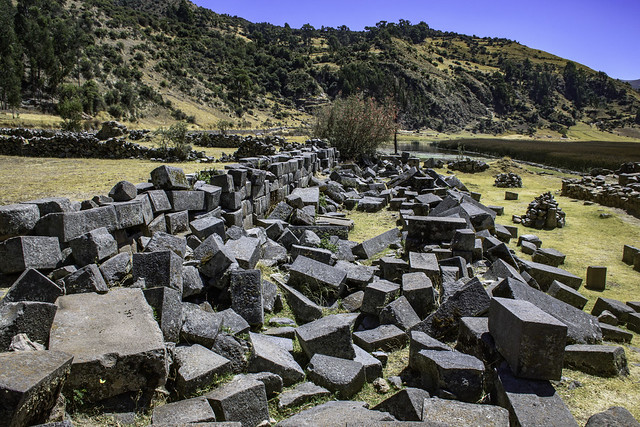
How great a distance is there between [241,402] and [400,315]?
271 centimetres

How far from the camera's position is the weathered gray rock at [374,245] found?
8.74 m

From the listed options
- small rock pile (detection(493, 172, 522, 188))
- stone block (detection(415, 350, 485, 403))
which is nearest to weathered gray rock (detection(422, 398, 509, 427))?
stone block (detection(415, 350, 485, 403))

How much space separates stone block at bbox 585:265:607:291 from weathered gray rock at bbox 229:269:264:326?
7323mm

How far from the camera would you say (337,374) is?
4.23 metres

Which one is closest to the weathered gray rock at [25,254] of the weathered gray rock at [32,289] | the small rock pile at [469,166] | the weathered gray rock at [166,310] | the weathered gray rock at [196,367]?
the weathered gray rock at [32,289]

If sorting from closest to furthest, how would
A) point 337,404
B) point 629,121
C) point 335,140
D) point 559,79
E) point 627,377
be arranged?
1. point 337,404
2. point 627,377
3. point 335,140
4. point 629,121
5. point 559,79

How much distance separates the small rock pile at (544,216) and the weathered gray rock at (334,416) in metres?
12.3

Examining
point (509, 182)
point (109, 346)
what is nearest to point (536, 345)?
point (109, 346)

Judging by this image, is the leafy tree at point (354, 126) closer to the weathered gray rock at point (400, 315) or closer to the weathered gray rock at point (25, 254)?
the weathered gray rock at point (400, 315)

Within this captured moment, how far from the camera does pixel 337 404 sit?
3744 mm

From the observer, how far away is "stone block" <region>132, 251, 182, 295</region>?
4750 millimetres

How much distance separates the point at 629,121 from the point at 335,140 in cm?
11338

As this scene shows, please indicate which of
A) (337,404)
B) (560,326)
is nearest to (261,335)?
(337,404)

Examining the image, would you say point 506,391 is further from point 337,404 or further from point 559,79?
point 559,79
